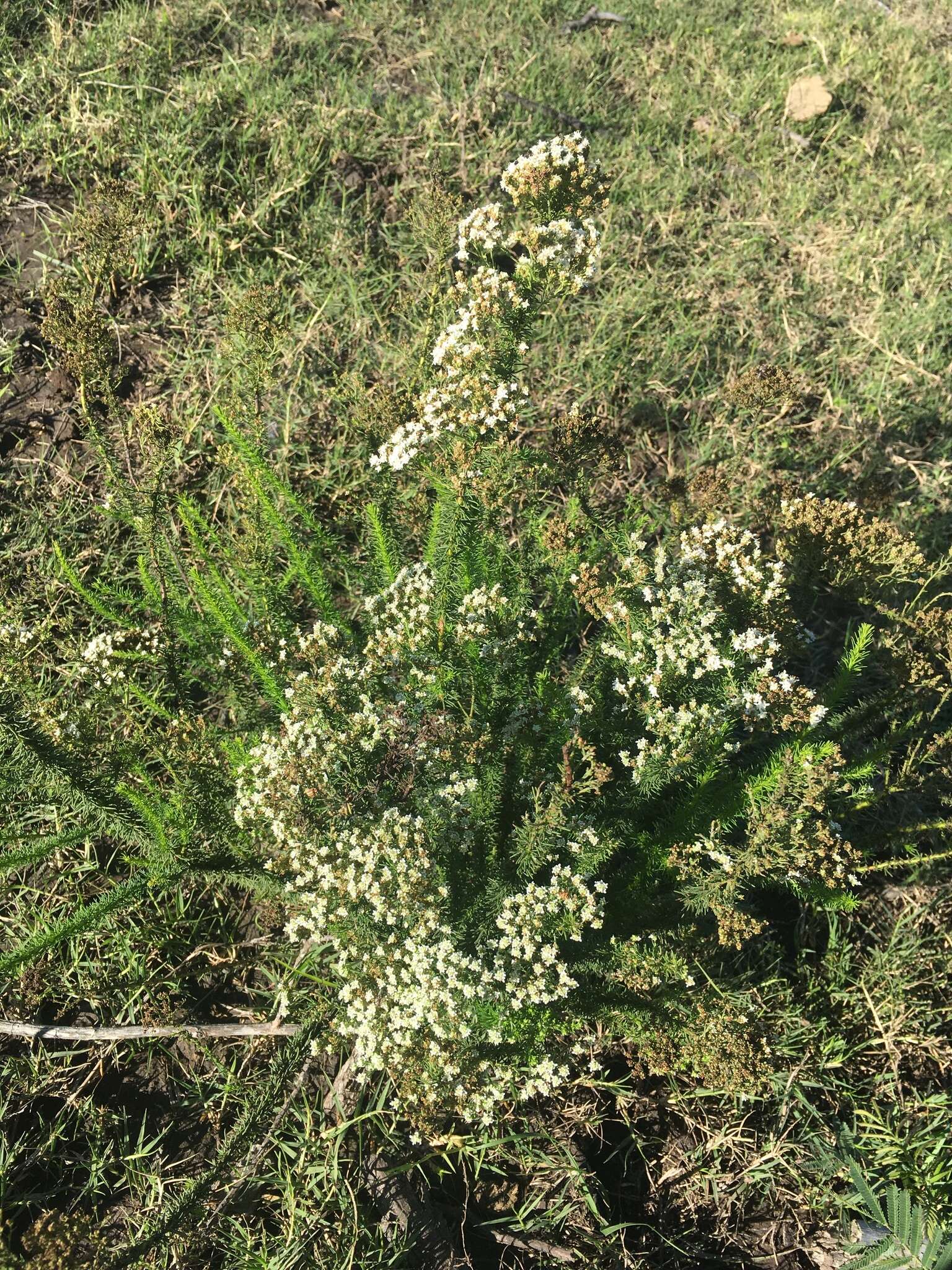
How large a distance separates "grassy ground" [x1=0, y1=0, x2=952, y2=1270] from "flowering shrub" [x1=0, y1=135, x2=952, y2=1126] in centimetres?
39

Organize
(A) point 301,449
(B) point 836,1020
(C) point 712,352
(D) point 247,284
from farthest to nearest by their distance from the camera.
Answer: (C) point 712,352 → (D) point 247,284 → (A) point 301,449 → (B) point 836,1020

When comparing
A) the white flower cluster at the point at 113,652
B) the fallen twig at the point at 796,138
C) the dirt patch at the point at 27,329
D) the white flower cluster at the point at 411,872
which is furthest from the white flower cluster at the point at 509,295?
the fallen twig at the point at 796,138

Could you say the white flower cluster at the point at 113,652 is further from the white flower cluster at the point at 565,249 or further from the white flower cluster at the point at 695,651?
the white flower cluster at the point at 565,249

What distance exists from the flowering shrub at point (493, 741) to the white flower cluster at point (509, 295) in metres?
0.01

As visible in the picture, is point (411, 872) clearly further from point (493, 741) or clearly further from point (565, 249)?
point (565, 249)

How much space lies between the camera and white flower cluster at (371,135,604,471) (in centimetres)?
291

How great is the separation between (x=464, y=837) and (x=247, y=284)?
11.1ft

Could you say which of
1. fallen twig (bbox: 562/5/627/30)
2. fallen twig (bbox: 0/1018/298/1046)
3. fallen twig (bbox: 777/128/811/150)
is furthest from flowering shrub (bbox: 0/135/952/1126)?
fallen twig (bbox: 562/5/627/30)

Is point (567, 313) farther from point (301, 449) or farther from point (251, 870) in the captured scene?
point (251, 870)

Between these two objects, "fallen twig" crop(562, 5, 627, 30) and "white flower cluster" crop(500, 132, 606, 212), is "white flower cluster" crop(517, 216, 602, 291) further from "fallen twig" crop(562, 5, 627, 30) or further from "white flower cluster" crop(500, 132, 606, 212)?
"fallen twig" crop(562, 5, 627, 30)

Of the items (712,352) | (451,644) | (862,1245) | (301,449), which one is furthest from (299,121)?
(862,1245)

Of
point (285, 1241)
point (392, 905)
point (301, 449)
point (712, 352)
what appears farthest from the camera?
point (712, 352)

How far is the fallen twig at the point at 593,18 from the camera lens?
6465 millimetres

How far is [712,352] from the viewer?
5.30 m
